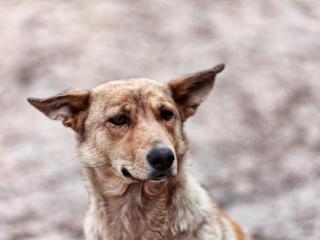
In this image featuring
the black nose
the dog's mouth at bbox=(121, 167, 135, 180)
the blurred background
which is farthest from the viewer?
the blurred background

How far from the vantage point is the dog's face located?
529cm

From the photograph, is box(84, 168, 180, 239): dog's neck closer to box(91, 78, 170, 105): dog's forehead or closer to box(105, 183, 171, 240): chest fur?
box(105, 183, 171, 240): chest fur

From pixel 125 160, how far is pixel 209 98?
179 inches

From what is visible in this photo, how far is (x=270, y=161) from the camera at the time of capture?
9.30 meters

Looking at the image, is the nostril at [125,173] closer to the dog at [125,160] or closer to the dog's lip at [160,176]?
the dog at [125,160]

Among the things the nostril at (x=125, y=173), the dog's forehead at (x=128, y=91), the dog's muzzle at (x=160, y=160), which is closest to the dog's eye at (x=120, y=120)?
the dog's forehead at (x=128, y=91)

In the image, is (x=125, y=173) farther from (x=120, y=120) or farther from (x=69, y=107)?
(x=69, y=107)

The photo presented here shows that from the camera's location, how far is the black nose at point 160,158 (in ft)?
17.0

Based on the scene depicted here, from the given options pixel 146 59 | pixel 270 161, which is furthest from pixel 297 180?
pixel 146 59

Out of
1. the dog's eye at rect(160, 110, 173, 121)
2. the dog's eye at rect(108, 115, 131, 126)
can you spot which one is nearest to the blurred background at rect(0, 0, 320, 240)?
the dog's eye at rect(160, 110, 173, 121)

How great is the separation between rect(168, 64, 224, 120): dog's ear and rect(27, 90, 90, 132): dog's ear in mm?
768

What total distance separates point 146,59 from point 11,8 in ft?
7.88

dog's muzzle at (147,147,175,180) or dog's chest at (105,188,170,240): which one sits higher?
dog's muzzle at (147,147,175,180)

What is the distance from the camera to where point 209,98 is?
985cm
